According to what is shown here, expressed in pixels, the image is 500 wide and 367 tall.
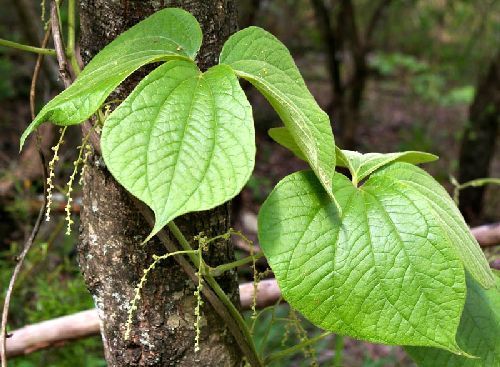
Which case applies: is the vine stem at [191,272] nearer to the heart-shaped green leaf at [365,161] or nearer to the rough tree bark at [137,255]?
the rough tree bark at [137,255]

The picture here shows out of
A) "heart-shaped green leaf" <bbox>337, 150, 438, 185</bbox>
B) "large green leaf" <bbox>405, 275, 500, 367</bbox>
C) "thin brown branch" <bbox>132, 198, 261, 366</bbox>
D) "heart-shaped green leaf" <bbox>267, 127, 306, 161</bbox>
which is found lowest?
"large green leaf" <bbox>405, 275, 500, 367</bbox>

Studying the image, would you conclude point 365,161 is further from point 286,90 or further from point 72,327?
point 72,327

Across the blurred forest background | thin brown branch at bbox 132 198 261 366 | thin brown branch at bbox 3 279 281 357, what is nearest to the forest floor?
the blurred forest background

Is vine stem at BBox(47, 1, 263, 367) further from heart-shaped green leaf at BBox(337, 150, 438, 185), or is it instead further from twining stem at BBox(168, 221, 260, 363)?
heart-shaped green leaf at BBox(337, 150, 438, 185)

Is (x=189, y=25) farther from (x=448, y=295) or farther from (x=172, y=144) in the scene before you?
(x=448, y=295)

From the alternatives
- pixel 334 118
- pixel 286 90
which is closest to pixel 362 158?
pixel 286 90
